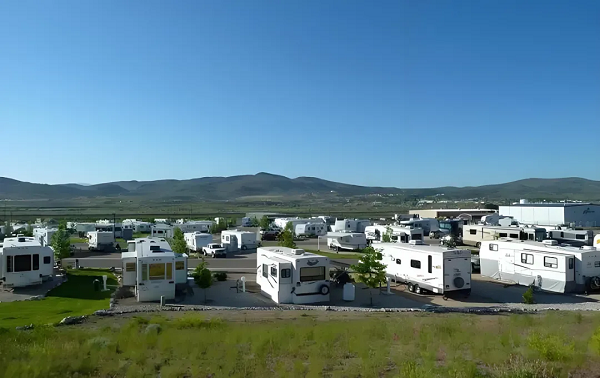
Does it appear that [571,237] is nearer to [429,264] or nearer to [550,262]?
[550,262]

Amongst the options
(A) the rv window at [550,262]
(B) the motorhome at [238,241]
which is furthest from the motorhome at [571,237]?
(B) the motorhome at [238,241]

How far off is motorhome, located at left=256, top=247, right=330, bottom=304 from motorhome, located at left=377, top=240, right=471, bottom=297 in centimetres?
469

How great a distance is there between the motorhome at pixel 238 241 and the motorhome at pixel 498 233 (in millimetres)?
17227

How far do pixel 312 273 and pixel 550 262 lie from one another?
36.9 feet

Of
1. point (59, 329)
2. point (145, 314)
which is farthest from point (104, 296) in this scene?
point (59, 329)

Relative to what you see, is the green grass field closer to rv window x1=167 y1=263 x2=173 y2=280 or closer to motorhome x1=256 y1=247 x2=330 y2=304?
motorhome x1=256 y1=247 x2=330 y2=304

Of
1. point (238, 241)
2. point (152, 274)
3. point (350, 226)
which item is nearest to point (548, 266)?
point (152, 274)

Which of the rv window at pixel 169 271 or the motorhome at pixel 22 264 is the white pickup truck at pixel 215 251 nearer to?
the motorhome at pixel 22 264

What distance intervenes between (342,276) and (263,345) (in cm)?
1163

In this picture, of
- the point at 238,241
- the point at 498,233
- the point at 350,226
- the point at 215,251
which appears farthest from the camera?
the point at 350,226

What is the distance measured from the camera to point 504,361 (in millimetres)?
9242

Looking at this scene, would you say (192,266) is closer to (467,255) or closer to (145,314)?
(145,314)

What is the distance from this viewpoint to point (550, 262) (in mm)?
A: 21297

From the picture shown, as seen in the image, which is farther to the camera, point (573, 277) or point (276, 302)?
point (573, 277)
